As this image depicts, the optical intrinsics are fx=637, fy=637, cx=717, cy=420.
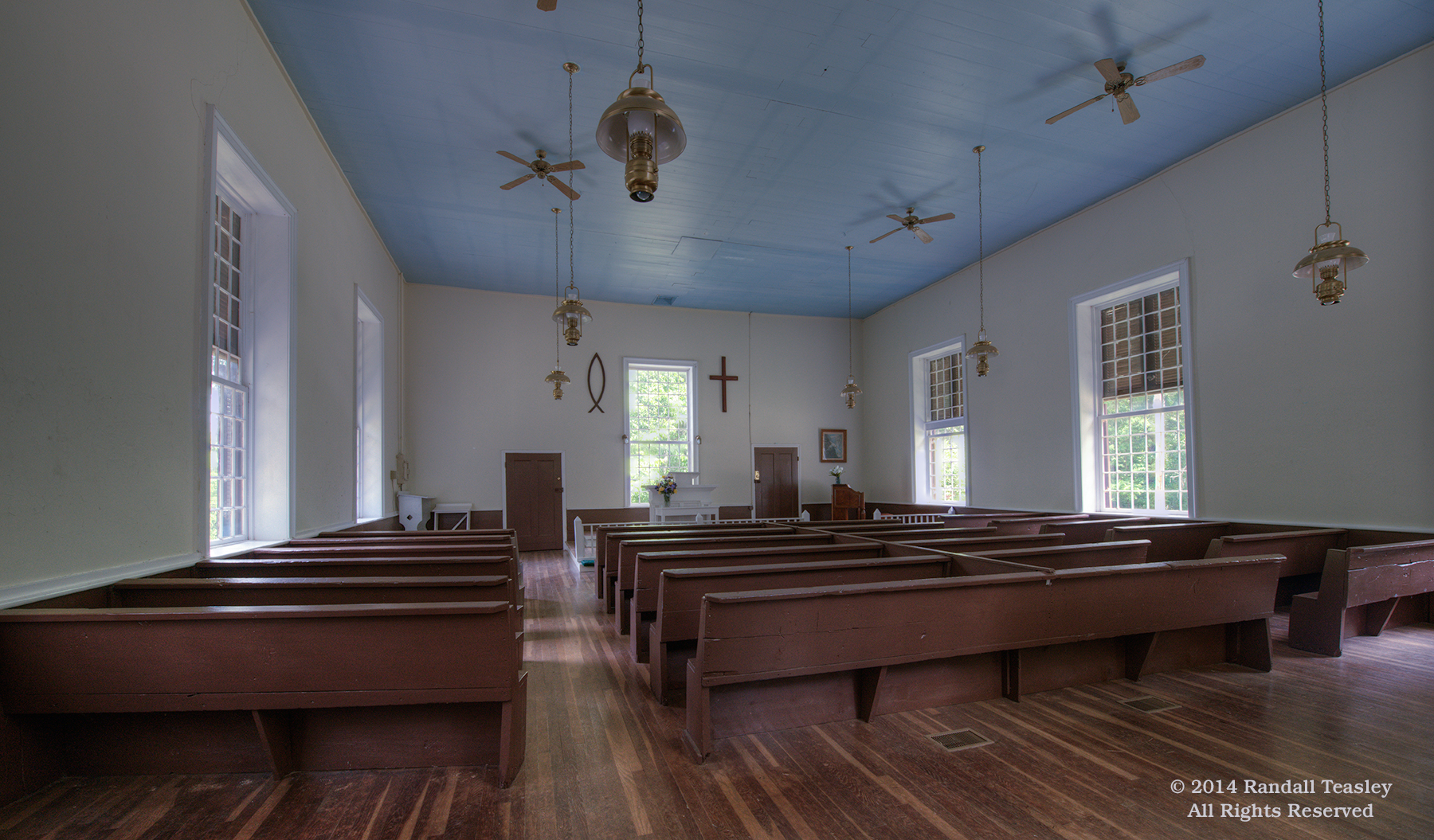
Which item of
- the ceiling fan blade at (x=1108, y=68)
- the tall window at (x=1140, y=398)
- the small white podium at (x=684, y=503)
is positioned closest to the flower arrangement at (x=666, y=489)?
the small white podium at (x=684, y=503)

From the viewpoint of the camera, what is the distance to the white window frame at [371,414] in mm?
7629

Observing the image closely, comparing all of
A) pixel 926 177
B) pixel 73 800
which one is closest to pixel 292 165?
pixel 73 800

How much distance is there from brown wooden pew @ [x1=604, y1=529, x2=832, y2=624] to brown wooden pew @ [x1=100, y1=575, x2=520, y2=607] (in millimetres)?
1642

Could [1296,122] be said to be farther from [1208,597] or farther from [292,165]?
[292,165]

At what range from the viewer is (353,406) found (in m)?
6.25

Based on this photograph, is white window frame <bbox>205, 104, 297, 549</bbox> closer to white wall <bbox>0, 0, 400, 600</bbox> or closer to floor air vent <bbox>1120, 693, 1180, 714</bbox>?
white wall <bbox>0, 0, 400, 600</bbox>

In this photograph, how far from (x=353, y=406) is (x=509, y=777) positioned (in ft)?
17.2

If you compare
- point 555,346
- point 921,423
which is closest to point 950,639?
point 921,423

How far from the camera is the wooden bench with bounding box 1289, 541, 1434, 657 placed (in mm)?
3494

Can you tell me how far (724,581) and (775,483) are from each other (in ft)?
27.6

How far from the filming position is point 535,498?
991 centimetres

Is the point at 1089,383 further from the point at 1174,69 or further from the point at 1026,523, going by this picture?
the point at 1174,69

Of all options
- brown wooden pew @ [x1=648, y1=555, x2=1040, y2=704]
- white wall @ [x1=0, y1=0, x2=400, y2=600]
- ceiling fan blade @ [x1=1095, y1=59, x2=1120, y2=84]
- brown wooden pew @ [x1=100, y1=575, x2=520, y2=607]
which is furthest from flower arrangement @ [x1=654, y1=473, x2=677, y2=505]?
ceiling fan blade @ [x1=1095, y1=59, x2=1120, y2=84]

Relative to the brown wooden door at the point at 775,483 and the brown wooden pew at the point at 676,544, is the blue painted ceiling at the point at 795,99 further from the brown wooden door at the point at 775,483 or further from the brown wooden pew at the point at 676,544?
the brown wooden door at the point at 775,483
